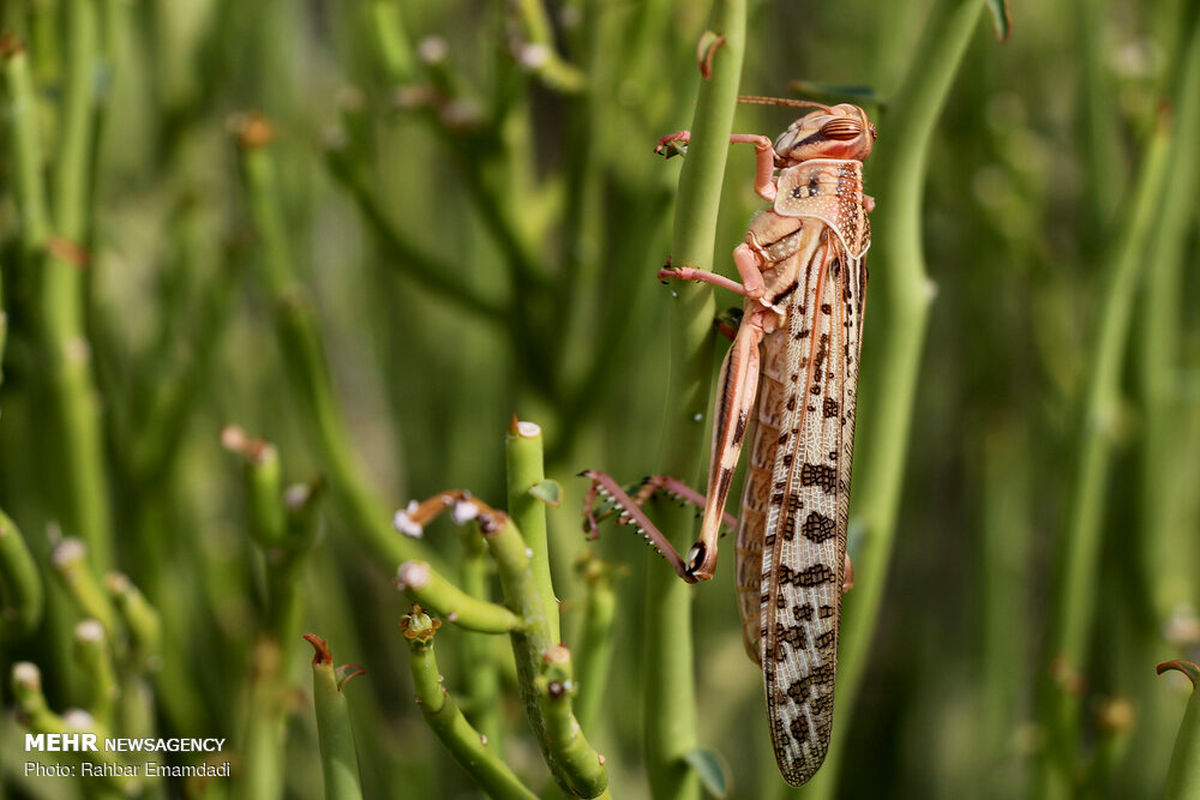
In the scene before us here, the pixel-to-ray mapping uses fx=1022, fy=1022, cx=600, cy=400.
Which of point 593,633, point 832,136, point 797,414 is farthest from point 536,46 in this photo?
point 593,633

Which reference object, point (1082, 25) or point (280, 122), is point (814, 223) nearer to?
point (1082, 25)

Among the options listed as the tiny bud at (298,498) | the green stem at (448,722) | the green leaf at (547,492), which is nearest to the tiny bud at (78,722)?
the tiny bud at (298,498)

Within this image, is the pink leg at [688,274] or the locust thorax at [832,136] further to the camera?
the locust thorax at [832,136]

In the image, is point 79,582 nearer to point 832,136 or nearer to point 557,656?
point 557,656

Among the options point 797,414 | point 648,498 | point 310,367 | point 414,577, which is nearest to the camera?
point 414,577

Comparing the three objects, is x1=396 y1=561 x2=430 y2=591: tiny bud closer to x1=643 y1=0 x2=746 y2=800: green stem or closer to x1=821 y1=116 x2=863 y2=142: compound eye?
x1=643 y1=0 x2=746 y2=800: green stem

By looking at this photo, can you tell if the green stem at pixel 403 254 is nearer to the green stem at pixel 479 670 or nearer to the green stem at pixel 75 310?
the green stem at pixel 75 310
